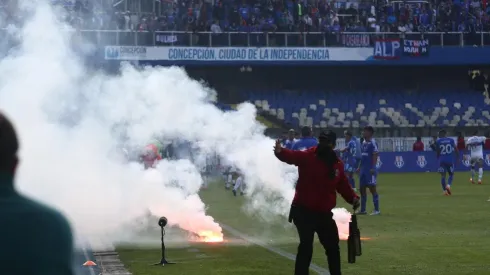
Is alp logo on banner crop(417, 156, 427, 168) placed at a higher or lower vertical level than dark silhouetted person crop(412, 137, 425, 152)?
lower

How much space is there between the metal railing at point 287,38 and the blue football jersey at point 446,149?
60.8 feet

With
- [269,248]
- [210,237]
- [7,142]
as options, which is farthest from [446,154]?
[7,142]

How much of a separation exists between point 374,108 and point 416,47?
3.72 metres

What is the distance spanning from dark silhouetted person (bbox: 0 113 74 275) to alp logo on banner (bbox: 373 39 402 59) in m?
44.0

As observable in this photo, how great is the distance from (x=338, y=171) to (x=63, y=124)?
752cm

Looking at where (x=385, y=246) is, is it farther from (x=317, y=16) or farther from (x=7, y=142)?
(x=317, y=16)

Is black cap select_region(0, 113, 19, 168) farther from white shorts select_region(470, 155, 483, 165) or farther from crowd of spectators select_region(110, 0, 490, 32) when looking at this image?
crowd of spectators select_region(110, 0, 490, 32)

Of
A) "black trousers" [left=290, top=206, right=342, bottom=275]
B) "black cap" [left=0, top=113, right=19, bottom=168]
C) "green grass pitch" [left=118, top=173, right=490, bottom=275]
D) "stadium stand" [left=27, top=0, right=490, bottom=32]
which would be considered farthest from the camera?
"stadium stand" [left=27, top=0, right=490, bottom=32]

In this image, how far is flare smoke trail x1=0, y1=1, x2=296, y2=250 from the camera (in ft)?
51.3

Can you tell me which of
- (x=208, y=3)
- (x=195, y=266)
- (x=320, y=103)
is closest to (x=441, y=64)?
(x=320, y=103)

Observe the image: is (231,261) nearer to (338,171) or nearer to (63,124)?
(338,171)

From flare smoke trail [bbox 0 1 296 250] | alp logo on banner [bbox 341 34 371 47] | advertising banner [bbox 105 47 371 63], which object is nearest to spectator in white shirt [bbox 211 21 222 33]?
advertising banner [bbox 105 47 371 63]

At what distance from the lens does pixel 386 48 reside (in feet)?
154

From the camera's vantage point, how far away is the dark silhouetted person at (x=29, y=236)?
3.39m
